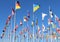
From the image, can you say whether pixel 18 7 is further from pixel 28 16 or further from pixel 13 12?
pixel 28 16

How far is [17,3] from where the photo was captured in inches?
1645

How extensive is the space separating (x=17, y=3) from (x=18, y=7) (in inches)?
33.4

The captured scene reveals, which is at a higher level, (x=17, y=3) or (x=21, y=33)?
(x=17, y=3)

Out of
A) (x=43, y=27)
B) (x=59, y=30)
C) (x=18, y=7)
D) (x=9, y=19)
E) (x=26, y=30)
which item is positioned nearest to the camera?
(x=18, y=7)

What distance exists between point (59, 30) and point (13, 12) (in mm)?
11608

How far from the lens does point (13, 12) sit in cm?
4350

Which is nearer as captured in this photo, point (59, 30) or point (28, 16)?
point (28, 16)

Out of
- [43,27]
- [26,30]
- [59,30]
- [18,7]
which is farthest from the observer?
[26,30]

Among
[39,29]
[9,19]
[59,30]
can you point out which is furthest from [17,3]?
[39,29]

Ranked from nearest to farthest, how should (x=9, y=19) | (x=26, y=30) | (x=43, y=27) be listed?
(x=9, y=19), (x=43, y=27), (x=26, y=30)

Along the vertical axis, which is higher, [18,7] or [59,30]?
[18,7]

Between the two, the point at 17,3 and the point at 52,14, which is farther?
the point at 52,14

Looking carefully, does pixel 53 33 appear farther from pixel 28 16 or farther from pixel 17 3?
pixel 17 3

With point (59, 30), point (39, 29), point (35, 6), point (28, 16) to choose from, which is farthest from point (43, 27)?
point (35, 6)
